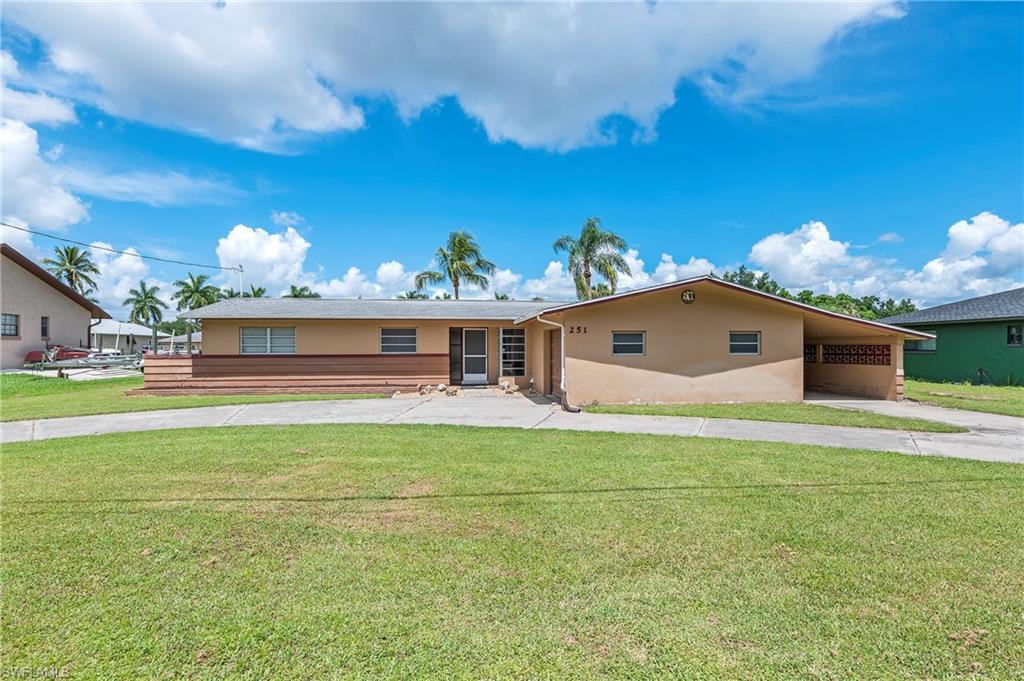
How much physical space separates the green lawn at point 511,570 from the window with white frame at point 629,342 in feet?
23.4

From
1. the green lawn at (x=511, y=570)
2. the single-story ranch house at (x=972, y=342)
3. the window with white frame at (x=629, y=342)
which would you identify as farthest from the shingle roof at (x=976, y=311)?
the green lawn at (x=511, y=570)

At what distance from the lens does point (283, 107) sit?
1263 cm

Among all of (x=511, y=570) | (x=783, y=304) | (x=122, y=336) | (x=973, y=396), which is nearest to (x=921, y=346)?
(x=973, y=396)

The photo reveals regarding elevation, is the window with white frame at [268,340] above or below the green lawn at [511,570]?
above

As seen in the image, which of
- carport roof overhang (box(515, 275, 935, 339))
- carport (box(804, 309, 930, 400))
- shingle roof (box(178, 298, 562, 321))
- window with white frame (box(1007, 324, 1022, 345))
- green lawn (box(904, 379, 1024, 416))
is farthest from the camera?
window with white frame (box(1007, 324, 1022, 345))

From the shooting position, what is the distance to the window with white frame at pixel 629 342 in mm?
13328

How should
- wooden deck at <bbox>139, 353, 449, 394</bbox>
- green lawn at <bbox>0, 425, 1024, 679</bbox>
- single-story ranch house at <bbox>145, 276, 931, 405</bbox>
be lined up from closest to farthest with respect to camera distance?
green lawn at <bbox>0, 425, 1024, 679</bbox> < single-story ranch house at <bbox>145, 276, 931, 405</bbox> < wooden deck at <bbox>139, 353, 449, 394</bbox>

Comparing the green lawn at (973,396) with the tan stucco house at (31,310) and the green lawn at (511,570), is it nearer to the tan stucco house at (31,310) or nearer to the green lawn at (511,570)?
the green lawn at (511,570)

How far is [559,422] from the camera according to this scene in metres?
10.1

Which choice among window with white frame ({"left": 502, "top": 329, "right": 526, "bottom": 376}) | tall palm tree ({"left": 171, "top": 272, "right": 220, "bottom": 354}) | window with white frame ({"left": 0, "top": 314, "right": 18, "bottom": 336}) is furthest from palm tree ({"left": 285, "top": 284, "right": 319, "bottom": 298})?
window with white frame ({"left": 502, "top": 329, "right": 526, "bottom": 376})

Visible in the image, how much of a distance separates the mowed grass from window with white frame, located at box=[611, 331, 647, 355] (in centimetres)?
751

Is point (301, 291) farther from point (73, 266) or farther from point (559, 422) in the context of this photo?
point (559, 422)

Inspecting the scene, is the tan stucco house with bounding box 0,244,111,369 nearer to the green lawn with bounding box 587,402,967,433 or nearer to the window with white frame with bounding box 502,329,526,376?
the window with white frame with bounding box 502,329,526,376

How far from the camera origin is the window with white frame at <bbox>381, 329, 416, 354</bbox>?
17047 mm
